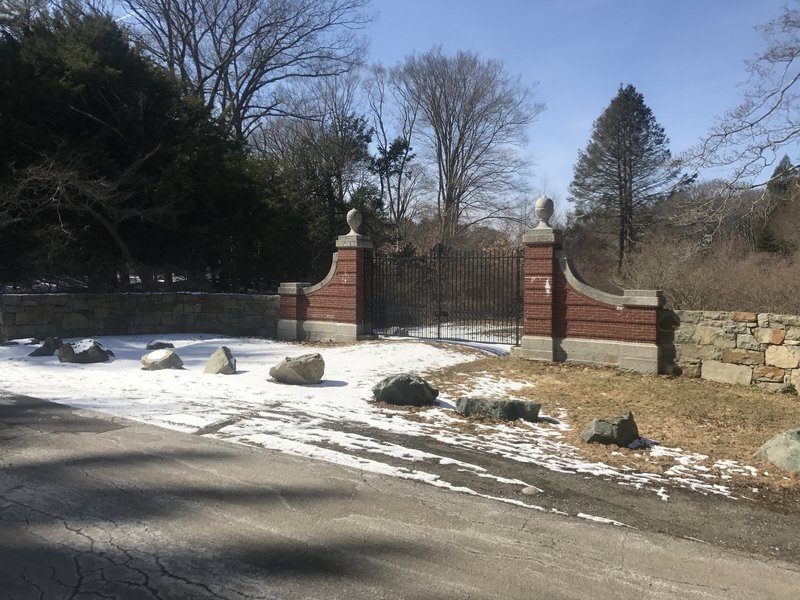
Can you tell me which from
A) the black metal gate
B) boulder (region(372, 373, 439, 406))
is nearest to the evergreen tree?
the black metal gate

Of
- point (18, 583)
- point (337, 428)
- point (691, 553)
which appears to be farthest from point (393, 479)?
point (18, 583)

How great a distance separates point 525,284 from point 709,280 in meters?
6.76

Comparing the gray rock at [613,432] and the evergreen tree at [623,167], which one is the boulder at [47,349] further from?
the evergreen tree at [623,167]

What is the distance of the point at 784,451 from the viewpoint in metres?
6.01

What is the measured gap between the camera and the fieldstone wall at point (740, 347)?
980 cm

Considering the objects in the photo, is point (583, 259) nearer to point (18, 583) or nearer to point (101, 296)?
point (101, 296)

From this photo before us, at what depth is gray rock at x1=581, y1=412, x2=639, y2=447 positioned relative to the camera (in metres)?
6.47

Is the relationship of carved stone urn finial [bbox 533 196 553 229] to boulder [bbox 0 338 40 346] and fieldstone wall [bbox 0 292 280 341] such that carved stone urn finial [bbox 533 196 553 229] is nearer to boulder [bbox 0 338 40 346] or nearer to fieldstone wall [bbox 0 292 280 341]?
fieldstone wall [bbox 0 292 280 341]

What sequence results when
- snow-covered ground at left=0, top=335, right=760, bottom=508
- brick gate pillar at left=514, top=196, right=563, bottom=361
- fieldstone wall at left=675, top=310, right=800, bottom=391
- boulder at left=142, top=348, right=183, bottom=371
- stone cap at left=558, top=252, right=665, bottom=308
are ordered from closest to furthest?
snow-covered ground at left=0, top=335, right=760, bottom=508 → fieldstone wall at left=675, top=310, right=800, bottom=391 → boulder at left=142, top=348, right=183, bottom=371 → stone cap at left=558, top=252, right=665, bottom=308 → brick gate pillar at left=514, top=196, right=563, bottom=361

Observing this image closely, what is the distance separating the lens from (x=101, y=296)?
585 inches

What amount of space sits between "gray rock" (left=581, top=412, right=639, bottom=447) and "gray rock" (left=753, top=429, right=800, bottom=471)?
124cm

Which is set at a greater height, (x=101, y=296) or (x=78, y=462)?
(x=101, y=296)

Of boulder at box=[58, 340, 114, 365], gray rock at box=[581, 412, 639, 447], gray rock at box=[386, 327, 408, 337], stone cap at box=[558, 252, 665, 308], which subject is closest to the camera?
gray rock at box=[581, 412, 639, 447]

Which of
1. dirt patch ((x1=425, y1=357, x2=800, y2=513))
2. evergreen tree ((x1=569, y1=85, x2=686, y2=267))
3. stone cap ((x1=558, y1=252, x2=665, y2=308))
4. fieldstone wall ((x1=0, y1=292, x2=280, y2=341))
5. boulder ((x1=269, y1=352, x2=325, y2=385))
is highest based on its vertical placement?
evergreen tree ((x1=569, y1=85, x2=686, y2=267))
